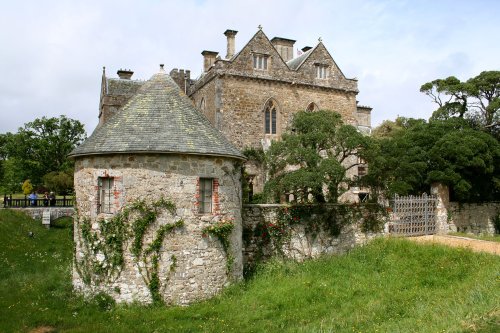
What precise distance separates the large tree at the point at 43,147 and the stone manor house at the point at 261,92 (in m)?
12.2

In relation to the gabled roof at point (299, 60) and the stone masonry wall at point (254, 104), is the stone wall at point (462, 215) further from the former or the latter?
the gabled roof at point (299, 60)

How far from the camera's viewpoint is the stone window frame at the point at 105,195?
13.3 meters

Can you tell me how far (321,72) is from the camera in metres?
32.2

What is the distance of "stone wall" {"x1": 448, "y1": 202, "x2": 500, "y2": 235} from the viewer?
24706mm

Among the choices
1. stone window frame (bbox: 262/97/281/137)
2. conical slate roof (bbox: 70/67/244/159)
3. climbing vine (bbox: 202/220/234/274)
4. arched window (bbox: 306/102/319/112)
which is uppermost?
arched window (bbox: 306/102/319/112)

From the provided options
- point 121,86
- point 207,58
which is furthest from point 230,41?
point 121,86

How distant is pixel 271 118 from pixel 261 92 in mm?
1855

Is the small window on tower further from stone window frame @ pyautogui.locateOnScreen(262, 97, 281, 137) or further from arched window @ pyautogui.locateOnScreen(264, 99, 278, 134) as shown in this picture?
arched window @ pyautogui.locateOnScreen(264, 99, 278, 134)

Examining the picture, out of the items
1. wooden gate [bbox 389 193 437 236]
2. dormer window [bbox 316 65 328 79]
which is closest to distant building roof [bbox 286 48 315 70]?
dormer window [bbox 316 65 328 79]

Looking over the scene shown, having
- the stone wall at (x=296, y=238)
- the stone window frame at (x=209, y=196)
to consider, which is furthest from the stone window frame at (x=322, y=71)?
the stone window frame at (x=209, y=196)

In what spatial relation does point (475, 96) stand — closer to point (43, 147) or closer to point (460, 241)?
point (460, 241)

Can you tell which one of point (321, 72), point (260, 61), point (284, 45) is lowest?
point (321, 72)

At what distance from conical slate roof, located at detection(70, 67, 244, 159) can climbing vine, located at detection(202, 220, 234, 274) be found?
2.06m

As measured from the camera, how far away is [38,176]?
42.6 meters
